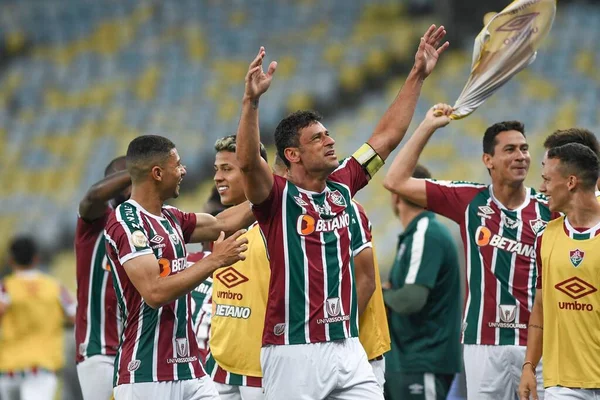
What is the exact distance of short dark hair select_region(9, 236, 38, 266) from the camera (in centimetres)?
885

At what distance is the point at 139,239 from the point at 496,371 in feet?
8.32

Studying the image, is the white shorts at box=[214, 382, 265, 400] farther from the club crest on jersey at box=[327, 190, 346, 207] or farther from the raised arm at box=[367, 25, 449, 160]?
the raised arm at box=[367, 25, 449, 160]

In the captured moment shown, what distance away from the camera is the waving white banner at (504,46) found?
594cm

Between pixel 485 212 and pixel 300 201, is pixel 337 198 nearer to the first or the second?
pixel 300 201

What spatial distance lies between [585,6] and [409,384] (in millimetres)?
11941

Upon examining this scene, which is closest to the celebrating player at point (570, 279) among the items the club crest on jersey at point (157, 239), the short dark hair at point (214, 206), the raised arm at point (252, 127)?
the raised arm at point (252, 127)

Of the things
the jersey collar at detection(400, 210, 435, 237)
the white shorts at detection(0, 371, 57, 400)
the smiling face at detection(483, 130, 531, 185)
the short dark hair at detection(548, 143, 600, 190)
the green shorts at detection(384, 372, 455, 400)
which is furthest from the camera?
the white shorts at detection(0, 371, 57, 400)

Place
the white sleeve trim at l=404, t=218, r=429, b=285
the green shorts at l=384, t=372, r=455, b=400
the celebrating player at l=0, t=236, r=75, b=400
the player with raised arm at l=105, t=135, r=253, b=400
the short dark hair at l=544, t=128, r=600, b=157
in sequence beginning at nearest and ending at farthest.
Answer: the player with raised arm at l=105, t=135, r=253, b=400, the short dark hair at l=544, t=128, r=600, b=157, the white sleeve trim at l=404, t=218, r=429, b=285, the green shorts at l=384, t=372, r=455, b=400, the celebrating player at l=0, t=236, r=75, b=400

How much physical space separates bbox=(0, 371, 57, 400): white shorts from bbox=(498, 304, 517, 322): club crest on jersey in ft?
15.7

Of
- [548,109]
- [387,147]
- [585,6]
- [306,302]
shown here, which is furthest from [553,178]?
[585,6]

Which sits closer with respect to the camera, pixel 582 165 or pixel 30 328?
pixel 582 165

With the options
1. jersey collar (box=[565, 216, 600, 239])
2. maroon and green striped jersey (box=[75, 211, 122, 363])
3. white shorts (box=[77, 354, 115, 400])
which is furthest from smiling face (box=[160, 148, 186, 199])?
jersey collar (box=[565, 216, 600, 239])

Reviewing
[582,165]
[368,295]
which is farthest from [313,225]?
[582,165]

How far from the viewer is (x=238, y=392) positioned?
239 inches
